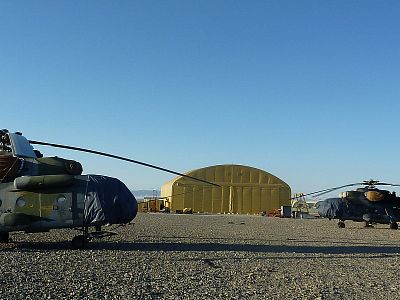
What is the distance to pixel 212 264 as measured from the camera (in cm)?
1327

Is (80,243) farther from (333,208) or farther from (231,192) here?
(231,192)

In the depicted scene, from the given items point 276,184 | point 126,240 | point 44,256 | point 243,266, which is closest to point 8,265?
point 44,256

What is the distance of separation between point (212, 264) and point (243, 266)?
84 centimetres

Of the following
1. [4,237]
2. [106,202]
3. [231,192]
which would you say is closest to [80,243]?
[106,202]

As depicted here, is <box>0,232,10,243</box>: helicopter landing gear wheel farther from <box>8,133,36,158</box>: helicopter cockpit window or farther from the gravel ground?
<box>8,133,36,158</box>: helicopter cockpit window

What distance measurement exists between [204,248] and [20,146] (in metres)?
7.41

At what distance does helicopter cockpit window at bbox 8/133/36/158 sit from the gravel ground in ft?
10.6

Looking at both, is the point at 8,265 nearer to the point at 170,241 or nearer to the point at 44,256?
the point at 44,256

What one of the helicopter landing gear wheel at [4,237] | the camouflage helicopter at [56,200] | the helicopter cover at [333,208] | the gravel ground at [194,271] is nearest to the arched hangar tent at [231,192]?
the helicopter cover at [333,208]

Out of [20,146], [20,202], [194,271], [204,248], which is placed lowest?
[194,271]

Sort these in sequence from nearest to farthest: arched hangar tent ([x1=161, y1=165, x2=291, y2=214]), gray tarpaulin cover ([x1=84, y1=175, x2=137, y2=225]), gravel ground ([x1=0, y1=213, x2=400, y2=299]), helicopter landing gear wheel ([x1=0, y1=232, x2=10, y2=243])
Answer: gravel ground ([x1=0, y1=213, x2=400, y2=299])
gray tarpaulin cover ([x1=84, y1=175, x2=137, y2=225])
helicopter landing gear wheel ([x1=0, y1=232, x2=10, y2=243])
arched hangar tent ([x1=161, y1=165, x2=291, y2=214])

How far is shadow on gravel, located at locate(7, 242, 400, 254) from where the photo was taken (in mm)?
16766

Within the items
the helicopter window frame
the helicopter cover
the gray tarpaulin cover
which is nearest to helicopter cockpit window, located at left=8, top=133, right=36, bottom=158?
the helicopter window frame

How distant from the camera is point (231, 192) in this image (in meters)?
70.4
